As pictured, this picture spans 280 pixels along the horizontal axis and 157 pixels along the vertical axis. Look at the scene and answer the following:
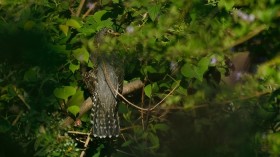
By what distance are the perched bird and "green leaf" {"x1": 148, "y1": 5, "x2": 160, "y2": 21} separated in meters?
0.35

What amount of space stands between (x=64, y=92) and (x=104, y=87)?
10.5 inches

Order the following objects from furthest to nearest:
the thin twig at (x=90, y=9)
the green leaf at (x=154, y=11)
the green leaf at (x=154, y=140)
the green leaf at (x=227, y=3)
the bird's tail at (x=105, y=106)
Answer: the thin twig at (x=90, y=9), the green leaf at (x=154, y=140), the bird's tail at (x=105, y=106), the green leaf at (x=154, y=11), the green leaf at (x=227, y=3)

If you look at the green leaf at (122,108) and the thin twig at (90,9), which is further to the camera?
the thin twig at (90,9)

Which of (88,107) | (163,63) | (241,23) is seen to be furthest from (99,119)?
(241,23)

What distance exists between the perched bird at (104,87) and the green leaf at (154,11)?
13.9 inches

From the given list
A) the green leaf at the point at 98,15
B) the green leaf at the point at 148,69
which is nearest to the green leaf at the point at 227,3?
the green leaf at the point at 148,69

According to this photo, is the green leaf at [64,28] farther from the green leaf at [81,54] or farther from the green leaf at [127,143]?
the green leaf at [127,143]

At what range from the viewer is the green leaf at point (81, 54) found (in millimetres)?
4137

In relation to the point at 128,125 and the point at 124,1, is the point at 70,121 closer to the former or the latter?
the point at 128,125

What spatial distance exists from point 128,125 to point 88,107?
32cm

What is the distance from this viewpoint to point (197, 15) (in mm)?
4066

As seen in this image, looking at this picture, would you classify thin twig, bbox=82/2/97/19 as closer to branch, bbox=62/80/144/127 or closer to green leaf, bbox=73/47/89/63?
green leaf, bbox=73/47/89/63

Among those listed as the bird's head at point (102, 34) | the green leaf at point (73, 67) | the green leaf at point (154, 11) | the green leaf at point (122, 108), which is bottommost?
the green leaf at point (122, 108)

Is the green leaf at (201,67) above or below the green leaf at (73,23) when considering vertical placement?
below
